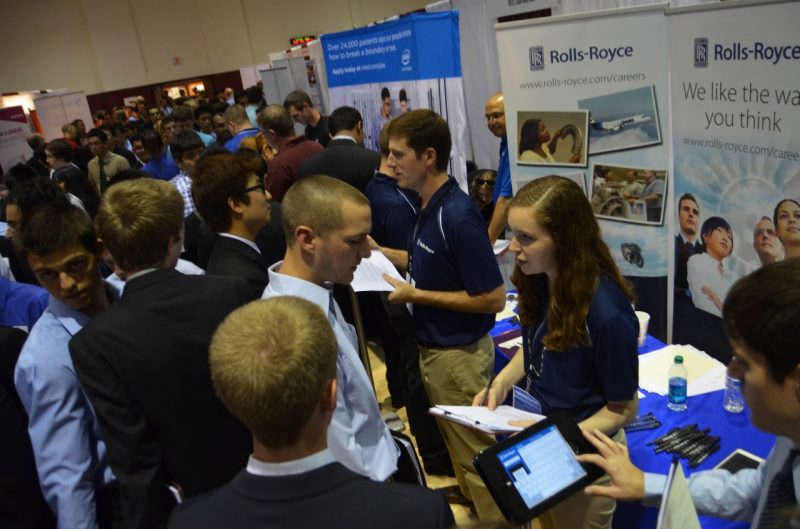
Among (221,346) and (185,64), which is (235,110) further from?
(185,64)

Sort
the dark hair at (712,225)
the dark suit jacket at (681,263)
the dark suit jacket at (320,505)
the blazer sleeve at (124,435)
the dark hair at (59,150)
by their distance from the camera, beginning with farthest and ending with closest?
the dark hair at (59,150), the dark suit jacket at (681,263), the dark hair at (712,225), the blazer sleeve at (124,435), the dark suit jacket at (320,505)

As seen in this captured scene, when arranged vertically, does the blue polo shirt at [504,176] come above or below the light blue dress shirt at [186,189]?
below

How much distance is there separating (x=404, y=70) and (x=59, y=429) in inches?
161

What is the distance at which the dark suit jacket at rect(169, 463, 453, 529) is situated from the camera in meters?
0.88

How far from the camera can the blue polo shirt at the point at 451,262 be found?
2207 millimetres

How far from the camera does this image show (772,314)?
0.98 m

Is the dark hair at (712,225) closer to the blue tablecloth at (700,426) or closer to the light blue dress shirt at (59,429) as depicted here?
the blue tablecloth at (700,426)

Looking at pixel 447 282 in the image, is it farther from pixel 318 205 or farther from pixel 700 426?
pixel 700 426

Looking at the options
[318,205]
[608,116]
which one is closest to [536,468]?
[318,205]

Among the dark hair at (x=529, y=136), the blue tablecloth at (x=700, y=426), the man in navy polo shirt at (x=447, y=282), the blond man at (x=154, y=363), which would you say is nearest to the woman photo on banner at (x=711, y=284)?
the blue tablecloth at (x=700, y=426)

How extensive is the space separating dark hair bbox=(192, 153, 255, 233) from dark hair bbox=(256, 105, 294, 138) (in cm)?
253

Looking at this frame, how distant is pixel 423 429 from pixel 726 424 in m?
1.50

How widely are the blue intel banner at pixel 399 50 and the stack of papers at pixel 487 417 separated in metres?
3.24

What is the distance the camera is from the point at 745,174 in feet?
8.12
